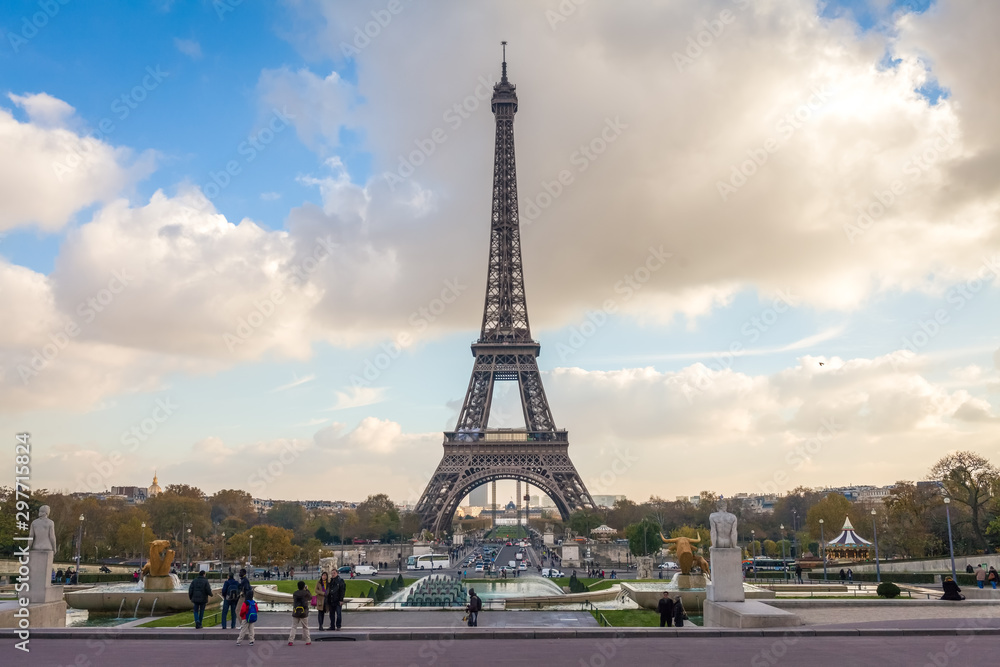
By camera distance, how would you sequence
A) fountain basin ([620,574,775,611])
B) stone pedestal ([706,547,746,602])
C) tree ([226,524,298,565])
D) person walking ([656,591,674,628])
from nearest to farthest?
person walking ([656,591,674,628])
stone pedestal ([706,547,746,602])
fountain basin ([620,574,775,611])
tree ([226,524,298,565])

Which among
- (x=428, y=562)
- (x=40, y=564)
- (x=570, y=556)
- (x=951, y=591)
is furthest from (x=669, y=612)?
(x=570, y=556)

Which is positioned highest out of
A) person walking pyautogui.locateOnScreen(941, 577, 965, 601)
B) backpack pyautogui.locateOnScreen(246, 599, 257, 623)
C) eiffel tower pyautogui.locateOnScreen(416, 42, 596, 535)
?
eiffel tower pyautogui.locateOnScreen(416, 42, 596, 535)

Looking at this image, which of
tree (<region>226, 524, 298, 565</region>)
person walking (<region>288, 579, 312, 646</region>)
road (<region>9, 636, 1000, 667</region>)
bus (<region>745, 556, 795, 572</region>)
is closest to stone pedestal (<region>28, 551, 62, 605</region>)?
road (<region>9, 636, 1000, 667</region>)

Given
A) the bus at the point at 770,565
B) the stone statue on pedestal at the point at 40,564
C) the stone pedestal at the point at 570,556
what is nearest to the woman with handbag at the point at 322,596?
the stone statue on pedestal at the point at 40,564

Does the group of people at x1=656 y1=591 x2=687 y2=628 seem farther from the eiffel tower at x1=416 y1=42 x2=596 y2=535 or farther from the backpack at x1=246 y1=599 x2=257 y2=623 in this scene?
the eiffel tower at x1=416 y1=42 x2=596 y2=535

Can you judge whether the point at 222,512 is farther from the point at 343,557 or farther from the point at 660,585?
the point at 660,585

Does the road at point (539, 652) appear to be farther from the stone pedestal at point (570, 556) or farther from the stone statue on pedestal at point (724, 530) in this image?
the stone pedestal at point (570, 556)
